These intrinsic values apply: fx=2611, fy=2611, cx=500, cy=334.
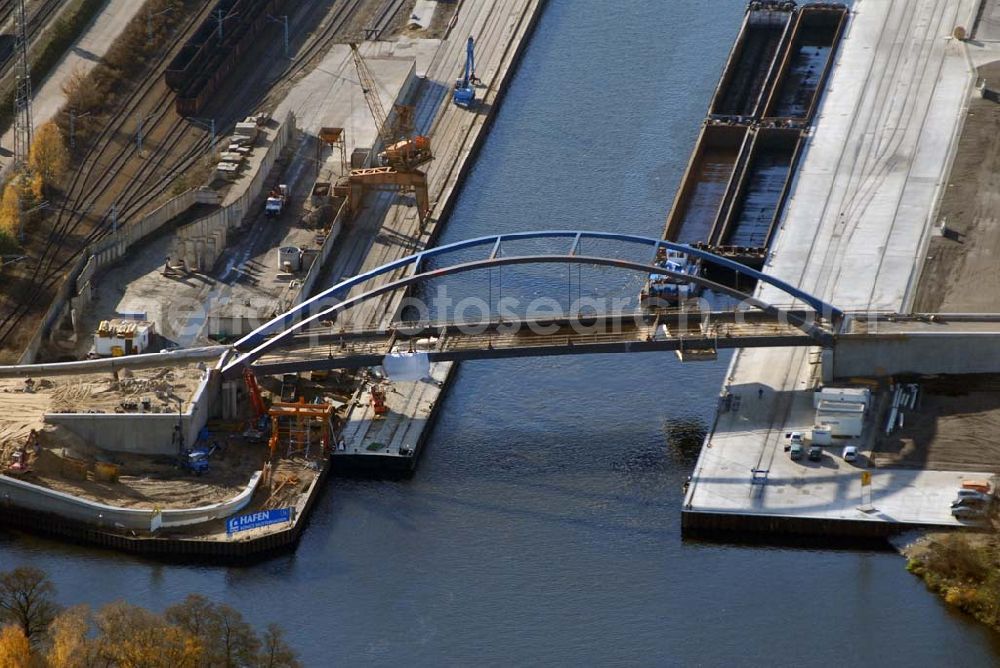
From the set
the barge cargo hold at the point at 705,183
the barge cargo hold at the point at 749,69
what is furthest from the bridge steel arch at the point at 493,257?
the barge cargo hold at the point at 749,69

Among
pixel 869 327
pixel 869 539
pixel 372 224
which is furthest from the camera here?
pixel 372 224

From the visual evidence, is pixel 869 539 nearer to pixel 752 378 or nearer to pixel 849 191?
pixel 752 378

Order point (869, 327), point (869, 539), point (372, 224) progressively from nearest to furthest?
point (869, 539) < point (869, 327) < point (372, 224)

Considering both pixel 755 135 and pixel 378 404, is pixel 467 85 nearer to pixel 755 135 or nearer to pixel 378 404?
pixel 755 135

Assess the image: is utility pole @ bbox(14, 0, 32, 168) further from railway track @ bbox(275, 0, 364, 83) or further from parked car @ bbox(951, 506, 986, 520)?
parked car @ bbox(951, 506, 986, 520)

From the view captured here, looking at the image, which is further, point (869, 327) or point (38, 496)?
point (869, 327)

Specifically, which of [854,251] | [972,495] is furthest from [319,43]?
[972,495]

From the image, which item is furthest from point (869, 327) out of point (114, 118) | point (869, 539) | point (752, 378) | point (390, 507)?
point (114, 118)
